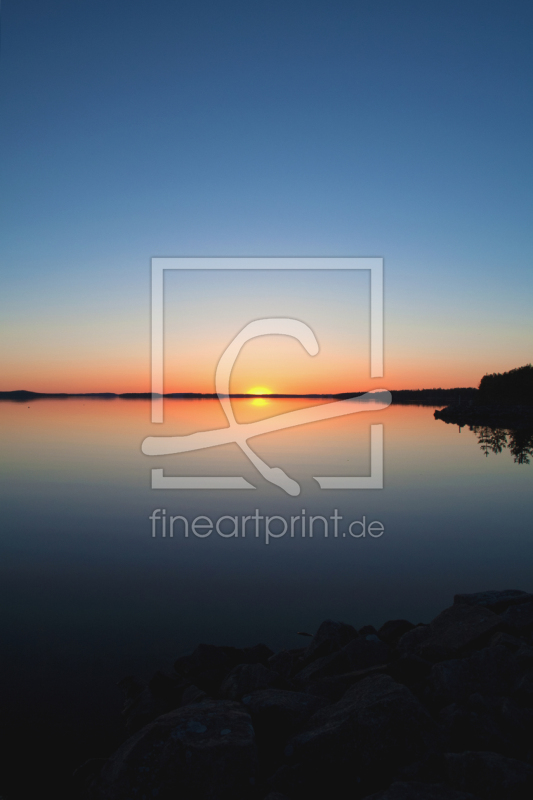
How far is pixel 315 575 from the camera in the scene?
32.0ft

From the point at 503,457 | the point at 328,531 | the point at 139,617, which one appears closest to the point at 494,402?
the point at 503,457

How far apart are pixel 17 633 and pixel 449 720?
561 centimetres

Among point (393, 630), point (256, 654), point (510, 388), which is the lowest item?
point (256, 654)

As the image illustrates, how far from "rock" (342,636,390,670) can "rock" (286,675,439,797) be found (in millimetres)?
1628

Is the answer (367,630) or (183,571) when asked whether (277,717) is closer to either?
(367,630)

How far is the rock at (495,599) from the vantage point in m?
6.96

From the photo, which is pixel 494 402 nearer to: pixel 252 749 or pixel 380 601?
pixel 380 601

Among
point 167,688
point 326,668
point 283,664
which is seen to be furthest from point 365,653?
point 167,688

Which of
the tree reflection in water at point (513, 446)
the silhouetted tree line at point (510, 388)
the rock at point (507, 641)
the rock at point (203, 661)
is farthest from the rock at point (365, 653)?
the silhouetted tree line at point (510, 388)

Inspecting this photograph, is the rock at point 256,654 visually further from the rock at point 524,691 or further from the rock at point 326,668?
the rock at point 524,691

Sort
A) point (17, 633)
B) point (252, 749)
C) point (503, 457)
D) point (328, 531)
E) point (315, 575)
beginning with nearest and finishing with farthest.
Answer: point (252, 749), point (17, 633), point (315, 575), point (328, 531), point (503, 457)

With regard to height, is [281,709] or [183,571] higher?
[281,709]

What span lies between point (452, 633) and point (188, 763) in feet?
11.4

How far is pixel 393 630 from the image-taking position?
711 centimetres
